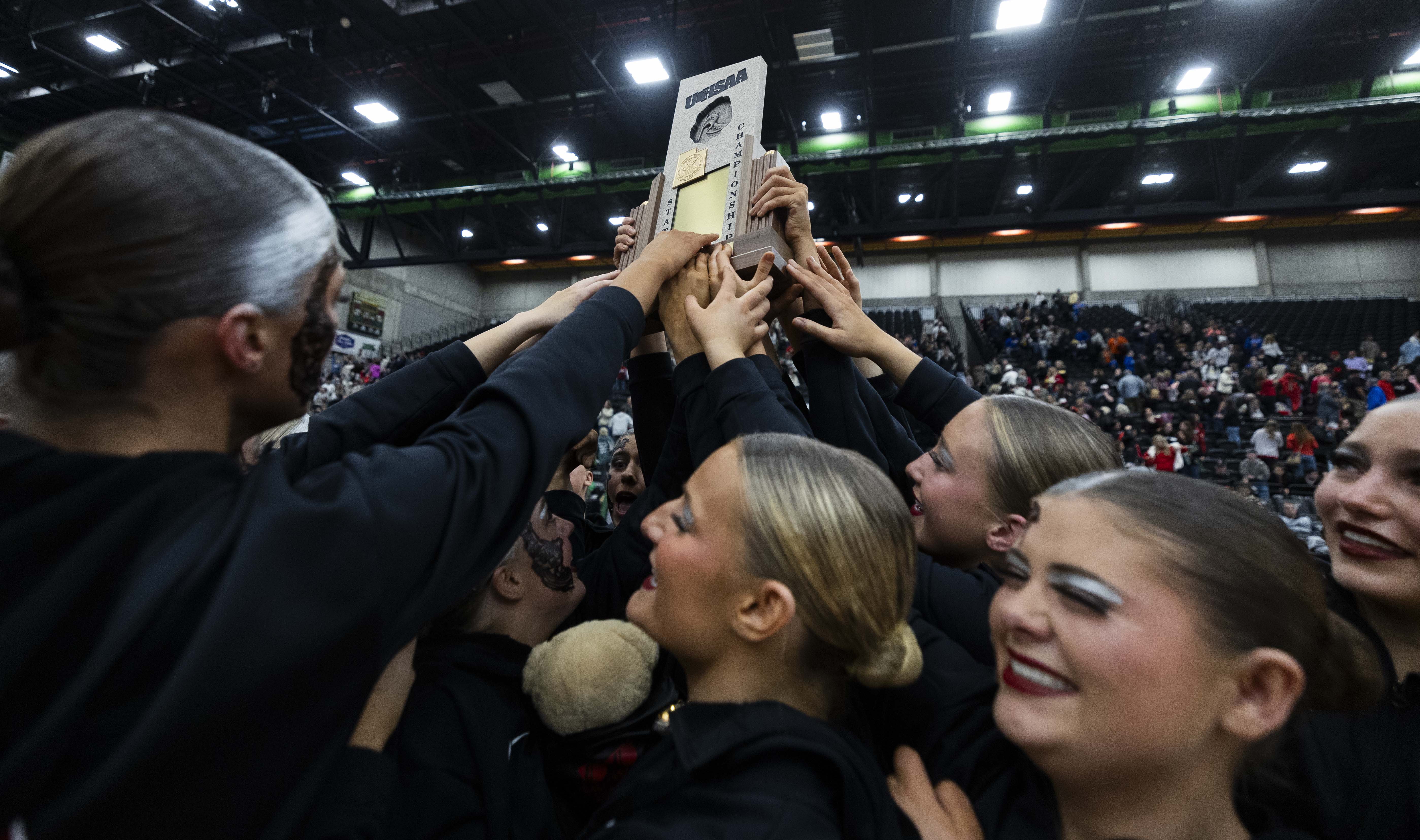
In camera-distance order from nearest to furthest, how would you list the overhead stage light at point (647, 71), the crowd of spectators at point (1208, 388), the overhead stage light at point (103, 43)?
the crowd of spectators at point (1208, 388) < the overhead stage light at point (103, 43) < the overhead stage light at point (647, 71)

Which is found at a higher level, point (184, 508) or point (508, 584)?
point (184, 508)

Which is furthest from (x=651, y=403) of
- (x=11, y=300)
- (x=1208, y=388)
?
(x=1208, y=388)

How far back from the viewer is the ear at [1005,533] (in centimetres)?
124

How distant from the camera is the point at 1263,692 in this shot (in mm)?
755

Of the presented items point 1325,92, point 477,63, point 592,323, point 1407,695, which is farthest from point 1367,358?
point 477,63

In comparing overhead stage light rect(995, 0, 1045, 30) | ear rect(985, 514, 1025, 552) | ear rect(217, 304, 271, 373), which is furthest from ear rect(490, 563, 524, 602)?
overhead stage light rect(995, 0, 1045, 30)

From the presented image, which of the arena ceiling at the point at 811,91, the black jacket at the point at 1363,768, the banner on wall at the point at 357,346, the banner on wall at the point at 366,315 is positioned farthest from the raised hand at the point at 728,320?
the banner on wall at the point at 366,315

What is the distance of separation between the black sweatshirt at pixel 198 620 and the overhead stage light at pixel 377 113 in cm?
1408

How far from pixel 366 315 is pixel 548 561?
20319 mm

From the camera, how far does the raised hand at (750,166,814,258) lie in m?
1.61

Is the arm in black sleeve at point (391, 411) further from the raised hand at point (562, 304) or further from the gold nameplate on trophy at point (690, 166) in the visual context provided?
the gold nameplate on trophy at point (690, 166)

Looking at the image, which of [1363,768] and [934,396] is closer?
[1363,768]

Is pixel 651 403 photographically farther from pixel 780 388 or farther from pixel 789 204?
pixel 789 204

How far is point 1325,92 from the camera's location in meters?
11.1
